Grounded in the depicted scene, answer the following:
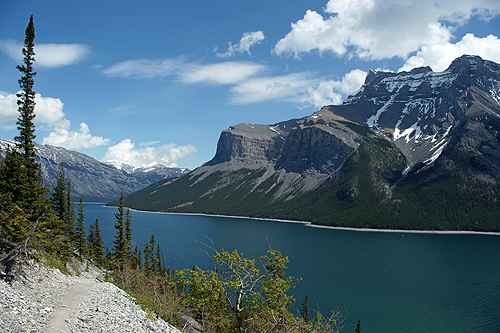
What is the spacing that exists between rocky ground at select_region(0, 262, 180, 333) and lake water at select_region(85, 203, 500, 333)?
508 cm

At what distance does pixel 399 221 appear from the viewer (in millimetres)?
153250

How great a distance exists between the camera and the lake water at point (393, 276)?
4612 centimetres

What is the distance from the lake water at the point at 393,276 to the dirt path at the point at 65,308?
7046 millimetres

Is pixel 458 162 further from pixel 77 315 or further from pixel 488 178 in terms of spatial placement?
pixel 77 315

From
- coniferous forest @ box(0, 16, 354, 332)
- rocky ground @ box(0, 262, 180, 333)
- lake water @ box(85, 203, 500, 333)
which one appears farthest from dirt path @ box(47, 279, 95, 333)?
lake water @ box(85, 203, 500, 333)

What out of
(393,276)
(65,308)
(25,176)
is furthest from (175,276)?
(393,276)

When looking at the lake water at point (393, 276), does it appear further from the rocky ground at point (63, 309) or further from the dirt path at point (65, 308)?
the dirt path at point (65, 308)

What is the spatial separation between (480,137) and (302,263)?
569ft

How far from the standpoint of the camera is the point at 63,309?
47.3 ft

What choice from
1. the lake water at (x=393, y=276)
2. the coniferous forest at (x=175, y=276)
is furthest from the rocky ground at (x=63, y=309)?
the lake water at (x=393, y=276)

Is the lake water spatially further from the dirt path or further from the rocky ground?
the dirt path

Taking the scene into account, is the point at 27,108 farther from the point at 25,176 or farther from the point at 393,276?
the point at 393,276

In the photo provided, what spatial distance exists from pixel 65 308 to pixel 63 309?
184 millimetres

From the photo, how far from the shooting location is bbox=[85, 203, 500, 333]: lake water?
46.1 m
